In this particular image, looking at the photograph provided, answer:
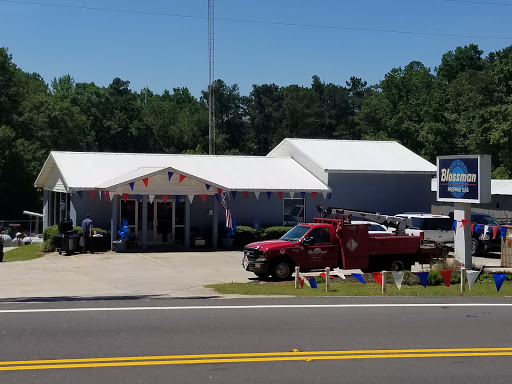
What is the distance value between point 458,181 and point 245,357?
15.2m

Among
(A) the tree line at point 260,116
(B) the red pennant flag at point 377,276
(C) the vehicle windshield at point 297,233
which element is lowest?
(B) the red pennant flag at point 377,276

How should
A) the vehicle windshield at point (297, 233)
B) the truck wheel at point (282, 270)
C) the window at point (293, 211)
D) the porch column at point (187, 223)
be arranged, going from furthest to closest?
the window at point (293, 211) → the porch column at point (187, 223) → the vehicle windshield at point (297, 233) → the truck wheel at point (282, 270)

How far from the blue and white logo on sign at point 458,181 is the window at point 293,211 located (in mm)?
13065

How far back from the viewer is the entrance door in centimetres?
3266

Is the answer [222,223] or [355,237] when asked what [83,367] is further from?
[222,223]

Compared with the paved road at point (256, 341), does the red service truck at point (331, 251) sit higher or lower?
higher

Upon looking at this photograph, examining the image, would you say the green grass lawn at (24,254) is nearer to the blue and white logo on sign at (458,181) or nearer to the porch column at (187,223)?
the porch column at (187,223)

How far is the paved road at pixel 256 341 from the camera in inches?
356

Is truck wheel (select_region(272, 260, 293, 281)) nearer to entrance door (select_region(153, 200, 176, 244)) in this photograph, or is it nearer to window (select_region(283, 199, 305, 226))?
entrance door (select_region(153, 200, 176, 244))

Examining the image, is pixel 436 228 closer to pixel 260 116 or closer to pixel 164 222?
pixel 164 222

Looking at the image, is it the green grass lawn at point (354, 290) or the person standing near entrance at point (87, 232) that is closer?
the green grass lawn at point (354, 290)

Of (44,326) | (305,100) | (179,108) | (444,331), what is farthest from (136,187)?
(179,108)

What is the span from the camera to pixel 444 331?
477 inches

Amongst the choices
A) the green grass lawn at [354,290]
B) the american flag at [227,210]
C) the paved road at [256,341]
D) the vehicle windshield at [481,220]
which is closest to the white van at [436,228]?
the vehicle windshield at [481,220]
